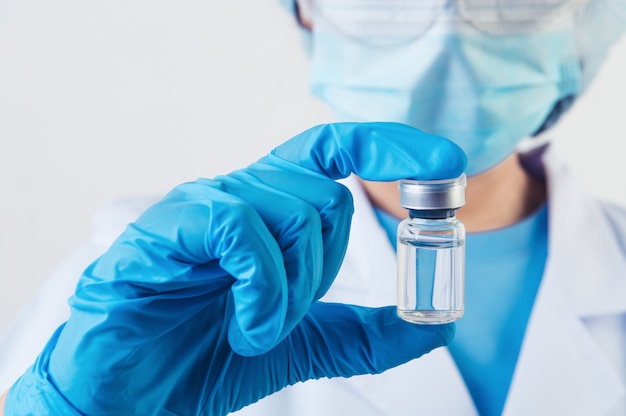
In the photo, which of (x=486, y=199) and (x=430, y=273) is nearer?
(x=430, y=273)

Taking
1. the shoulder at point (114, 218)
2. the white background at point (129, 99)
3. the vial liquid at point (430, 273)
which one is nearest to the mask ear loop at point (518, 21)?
the vial liquid at point (430, 273)

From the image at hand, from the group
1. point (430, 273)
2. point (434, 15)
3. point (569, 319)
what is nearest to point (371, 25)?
point (434, 15)

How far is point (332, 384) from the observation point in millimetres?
1478

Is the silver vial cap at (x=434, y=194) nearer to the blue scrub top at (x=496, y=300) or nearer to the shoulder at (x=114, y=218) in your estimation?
the blue scrub top at (x=496, y=300)

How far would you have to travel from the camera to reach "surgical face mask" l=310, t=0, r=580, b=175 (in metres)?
1.50

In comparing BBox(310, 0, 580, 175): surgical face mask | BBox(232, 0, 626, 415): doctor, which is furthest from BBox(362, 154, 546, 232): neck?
BBox(310, 0, 580, 175): surgical face mask

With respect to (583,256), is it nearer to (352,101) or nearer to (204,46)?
(352,101)

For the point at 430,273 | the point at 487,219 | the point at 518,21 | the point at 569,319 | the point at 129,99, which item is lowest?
the point at 569,319

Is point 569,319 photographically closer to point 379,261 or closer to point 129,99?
point 379,261

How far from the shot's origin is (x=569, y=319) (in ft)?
5.23

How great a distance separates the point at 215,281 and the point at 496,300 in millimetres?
747

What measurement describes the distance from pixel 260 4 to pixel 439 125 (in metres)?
0.71

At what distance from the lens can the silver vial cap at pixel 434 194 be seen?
988 millimetres

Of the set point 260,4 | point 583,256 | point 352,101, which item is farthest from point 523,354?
point 260,4
